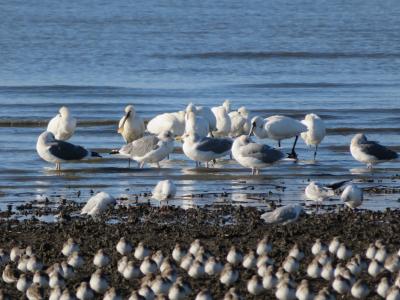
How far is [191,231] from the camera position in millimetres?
13367

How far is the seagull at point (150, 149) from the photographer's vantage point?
1922 centimetres

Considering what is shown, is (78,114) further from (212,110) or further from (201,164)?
(201,164)

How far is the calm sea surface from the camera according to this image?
59.8 ft

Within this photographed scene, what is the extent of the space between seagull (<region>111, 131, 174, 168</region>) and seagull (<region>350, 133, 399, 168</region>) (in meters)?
2.93

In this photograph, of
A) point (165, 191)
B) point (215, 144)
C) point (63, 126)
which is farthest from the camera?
point (63, 126)

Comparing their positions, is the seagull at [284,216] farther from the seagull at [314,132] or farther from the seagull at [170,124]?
the seagull at [170,124]

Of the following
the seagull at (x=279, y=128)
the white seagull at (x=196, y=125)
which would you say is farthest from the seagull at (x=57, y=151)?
the seagull at (x=279, y=128)

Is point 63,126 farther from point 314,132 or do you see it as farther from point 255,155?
point 255,155

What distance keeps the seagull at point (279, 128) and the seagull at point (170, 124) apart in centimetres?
162

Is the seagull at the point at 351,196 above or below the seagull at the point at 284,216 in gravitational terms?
below

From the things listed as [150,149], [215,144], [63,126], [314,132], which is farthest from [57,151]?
[314,132]

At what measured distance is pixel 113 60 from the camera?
41.2 meters

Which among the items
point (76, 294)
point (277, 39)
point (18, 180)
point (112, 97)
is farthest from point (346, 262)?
point (277, 39)

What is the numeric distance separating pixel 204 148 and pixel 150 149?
89cm
